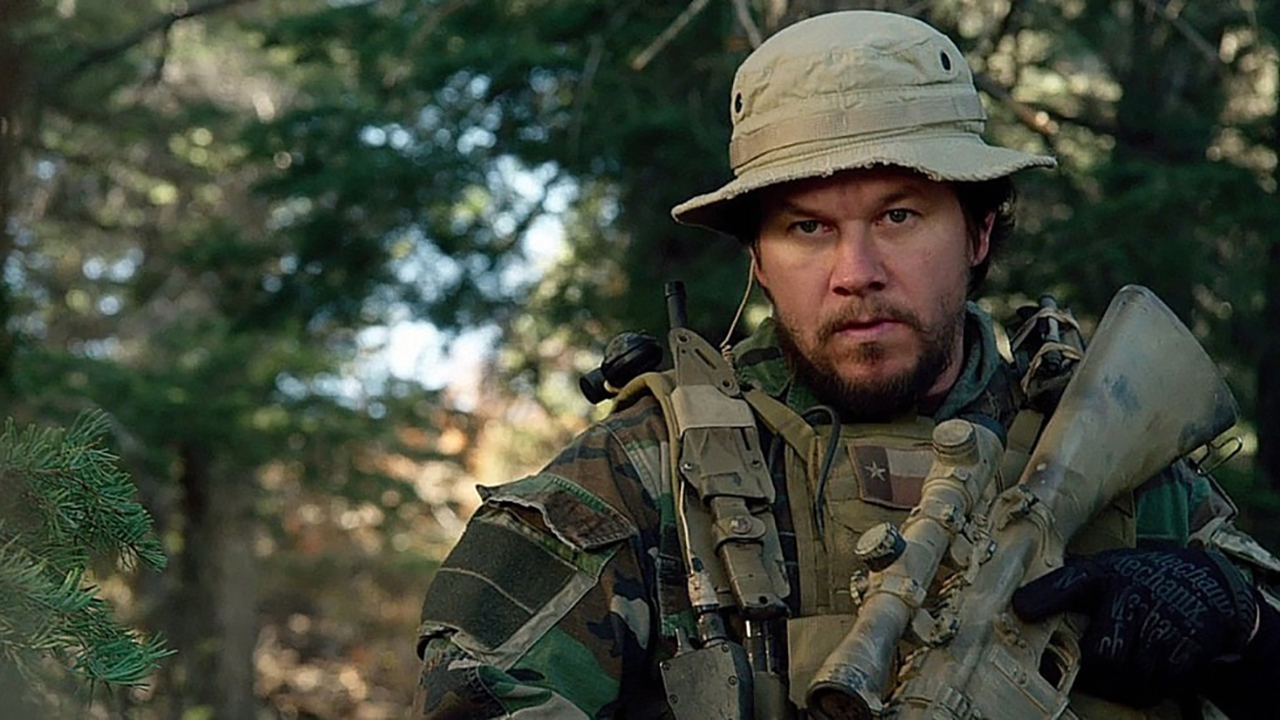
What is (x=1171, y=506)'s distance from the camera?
3.36 metres

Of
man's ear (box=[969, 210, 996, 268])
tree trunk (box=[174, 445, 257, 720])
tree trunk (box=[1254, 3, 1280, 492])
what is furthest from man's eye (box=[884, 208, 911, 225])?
tree trunk (box=[174, 445, 257, 720])

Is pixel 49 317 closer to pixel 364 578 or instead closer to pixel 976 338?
pixel 364 578

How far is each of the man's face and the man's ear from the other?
22cm

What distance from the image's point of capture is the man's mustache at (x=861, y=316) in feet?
10.2

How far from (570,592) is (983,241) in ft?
4.03

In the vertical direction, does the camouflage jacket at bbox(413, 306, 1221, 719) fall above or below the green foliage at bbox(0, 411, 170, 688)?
Answer: below

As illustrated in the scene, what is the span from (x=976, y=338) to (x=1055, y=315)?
0.17m

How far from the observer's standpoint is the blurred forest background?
7.11 m

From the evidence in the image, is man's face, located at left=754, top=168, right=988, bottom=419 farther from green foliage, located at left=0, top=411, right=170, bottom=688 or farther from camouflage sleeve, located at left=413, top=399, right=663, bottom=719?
green foliage, located at left=0, top=411, right=170, bottom=688

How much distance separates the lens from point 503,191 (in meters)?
8.41

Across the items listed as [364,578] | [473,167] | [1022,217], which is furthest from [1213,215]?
[364,578]

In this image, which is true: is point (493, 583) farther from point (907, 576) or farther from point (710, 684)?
point (907, 576)

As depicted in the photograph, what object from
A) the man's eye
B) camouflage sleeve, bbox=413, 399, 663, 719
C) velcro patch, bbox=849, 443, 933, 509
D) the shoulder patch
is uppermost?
the man's eye

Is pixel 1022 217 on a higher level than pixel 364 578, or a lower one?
higher
